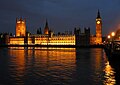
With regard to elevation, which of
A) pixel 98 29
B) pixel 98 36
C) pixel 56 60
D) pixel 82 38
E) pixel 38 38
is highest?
pixel 98 29

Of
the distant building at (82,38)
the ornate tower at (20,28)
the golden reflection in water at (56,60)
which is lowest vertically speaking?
the golden reflection in water at (56,60)

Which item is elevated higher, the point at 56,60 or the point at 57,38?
the point at 57,38

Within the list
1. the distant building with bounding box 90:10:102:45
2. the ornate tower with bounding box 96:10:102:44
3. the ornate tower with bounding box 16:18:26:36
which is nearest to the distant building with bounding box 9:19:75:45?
the ornate tower with bounding box 16:18:26:36

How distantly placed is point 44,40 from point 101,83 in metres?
120

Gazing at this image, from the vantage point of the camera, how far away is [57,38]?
420 feet

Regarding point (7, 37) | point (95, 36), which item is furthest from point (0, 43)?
point (95, 36)

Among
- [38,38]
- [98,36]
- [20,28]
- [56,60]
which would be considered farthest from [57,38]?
[56,60]

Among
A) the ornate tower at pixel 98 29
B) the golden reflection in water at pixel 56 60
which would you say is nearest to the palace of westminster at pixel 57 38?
the ornate tower at pixel 98 29

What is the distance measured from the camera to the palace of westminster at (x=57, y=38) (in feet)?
405

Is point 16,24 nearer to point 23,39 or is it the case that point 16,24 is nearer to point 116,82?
point 23,39

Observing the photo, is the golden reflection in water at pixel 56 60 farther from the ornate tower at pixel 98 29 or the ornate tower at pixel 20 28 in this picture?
the ornate tower at pixel 20 28

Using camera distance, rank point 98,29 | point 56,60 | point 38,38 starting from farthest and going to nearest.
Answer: point 38,38, point 98,29, point 56,60

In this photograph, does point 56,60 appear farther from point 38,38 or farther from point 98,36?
point 38,38

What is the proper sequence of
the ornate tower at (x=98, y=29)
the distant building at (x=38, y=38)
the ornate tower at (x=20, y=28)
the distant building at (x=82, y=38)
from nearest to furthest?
the ornate tower at (x=98, y=29), the distant building at (x=82, y=38), the distant building at (x=38, y=38), the ornate tower at (x=20, y=28)
